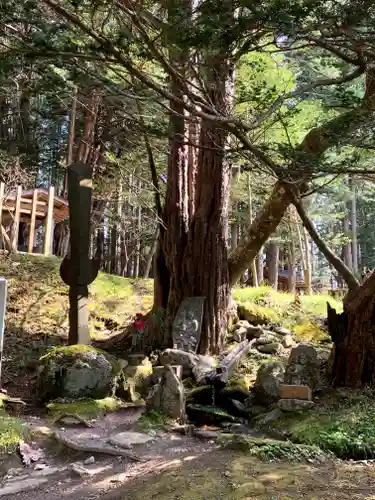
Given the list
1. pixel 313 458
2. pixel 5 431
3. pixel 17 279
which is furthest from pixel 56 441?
pixel 17 279

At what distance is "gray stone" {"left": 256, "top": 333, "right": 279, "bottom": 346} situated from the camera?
866 cm

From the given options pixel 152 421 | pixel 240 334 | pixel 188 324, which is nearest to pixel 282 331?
pixel 240 334

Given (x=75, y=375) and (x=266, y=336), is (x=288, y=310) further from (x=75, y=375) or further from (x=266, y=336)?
(x=75, y=375)

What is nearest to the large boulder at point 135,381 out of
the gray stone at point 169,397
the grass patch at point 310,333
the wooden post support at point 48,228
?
the gray stone at point 169,397

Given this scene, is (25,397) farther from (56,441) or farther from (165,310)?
(165,310)

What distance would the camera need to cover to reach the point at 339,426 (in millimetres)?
4871

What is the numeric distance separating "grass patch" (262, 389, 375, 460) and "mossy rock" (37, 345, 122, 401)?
237 cm

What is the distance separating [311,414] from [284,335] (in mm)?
3736

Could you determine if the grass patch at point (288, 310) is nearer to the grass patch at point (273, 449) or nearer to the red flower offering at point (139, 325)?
the red flower offering at point (139, 325)

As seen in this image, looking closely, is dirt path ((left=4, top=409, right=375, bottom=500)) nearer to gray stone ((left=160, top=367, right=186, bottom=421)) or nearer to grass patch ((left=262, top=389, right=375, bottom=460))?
grass patch ((left=262, top=389, right=375, bottom=460))

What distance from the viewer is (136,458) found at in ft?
14.1

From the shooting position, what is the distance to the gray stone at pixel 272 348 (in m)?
8.31

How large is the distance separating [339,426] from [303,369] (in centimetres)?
143

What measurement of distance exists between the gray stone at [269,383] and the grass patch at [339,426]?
22.5 inches
